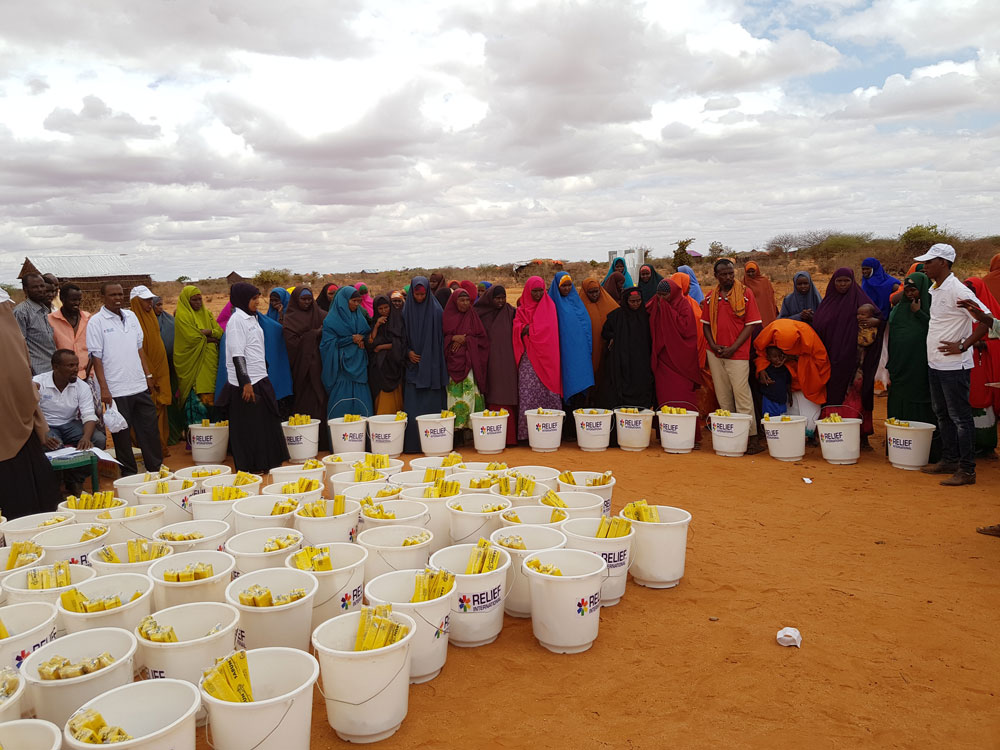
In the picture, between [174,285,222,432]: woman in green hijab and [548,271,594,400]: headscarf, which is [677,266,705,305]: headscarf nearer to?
[548,271,594,400]: headscarf

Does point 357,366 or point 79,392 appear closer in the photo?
point 79,392

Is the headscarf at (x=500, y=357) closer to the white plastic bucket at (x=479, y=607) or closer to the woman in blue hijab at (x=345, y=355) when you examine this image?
the woman in blue hijab at (x=345, y=355)

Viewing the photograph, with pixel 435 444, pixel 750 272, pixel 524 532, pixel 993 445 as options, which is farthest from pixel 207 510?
pixel 993 445

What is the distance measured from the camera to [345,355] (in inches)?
288

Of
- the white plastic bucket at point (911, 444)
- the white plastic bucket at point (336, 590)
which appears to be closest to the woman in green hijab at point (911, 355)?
the white plastic bucket at point (911, 444)

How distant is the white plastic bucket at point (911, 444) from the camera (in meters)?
6.23

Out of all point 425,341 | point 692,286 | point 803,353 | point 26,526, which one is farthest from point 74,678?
point 692,286

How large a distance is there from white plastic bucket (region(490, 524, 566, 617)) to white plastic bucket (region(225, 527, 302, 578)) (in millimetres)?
1124

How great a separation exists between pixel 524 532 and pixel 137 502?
2.86 metres

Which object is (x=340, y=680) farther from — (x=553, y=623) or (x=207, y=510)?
(x=207, y=510)

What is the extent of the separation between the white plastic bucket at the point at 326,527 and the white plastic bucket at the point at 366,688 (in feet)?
4.01

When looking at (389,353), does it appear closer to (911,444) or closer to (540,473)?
(540,473)

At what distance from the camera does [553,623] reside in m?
3.24

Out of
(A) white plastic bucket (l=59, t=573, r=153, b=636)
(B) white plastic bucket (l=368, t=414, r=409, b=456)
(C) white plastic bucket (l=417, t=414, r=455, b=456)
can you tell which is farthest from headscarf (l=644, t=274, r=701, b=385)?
(A) white plastic bucket (l=59, t=573, r=153, b=636)
